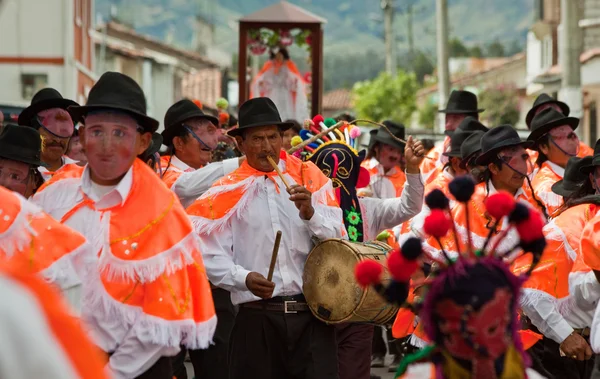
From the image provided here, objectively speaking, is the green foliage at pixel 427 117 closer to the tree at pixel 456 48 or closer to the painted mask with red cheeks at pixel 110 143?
the tree at pixel 456 48

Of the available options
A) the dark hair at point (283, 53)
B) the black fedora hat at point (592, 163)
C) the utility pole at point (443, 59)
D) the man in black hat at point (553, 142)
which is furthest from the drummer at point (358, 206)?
the utility pole at point (443, 59)

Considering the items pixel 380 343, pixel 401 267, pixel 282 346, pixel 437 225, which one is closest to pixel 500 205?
pixel 437 225

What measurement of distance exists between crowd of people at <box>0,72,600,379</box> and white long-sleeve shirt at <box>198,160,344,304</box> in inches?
0.5

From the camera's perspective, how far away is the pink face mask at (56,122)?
29.7 ft

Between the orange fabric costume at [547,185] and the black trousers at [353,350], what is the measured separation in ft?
7.31

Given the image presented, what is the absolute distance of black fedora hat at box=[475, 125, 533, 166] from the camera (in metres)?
8.34

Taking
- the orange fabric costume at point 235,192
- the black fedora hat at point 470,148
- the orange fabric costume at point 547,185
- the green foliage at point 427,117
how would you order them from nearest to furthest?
the orange fabric costume at point 235,192 < the black fedora hat at point 470,148 < the orange fabric costume at point 547,185 < the green foliage at point 427,117

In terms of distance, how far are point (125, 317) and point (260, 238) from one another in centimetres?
224

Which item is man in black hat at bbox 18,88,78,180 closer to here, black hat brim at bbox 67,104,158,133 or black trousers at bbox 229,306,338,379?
black trousers at bbox 229,306,338,379

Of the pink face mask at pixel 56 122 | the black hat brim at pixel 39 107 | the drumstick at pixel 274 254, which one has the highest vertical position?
the black hat brim at pixel 39 107

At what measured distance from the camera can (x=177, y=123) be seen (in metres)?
9.47

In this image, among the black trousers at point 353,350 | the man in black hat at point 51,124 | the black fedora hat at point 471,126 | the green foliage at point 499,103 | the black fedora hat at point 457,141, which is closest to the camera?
the black trousers at point 353,350

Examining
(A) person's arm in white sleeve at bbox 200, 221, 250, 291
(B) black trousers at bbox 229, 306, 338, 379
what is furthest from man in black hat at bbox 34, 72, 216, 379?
(B) black trousers at bbox 229, 306, 338, 379

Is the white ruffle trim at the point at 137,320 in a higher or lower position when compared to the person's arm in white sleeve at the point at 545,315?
higher
